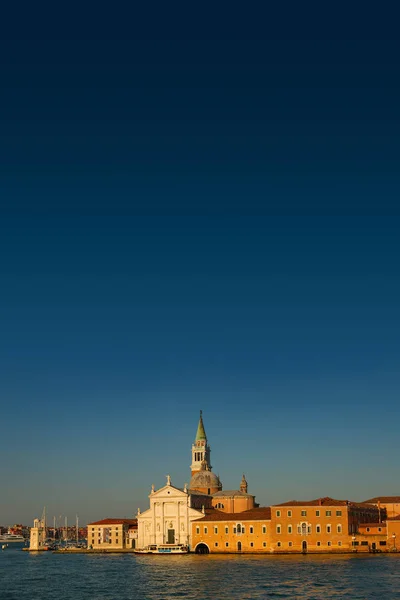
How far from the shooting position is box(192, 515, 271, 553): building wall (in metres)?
90.2

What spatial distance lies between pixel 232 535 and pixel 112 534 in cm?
2707

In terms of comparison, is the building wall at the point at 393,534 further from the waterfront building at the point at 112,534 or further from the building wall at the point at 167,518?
the waterfront building at the point at 112,534

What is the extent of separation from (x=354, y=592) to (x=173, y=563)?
1356 inches

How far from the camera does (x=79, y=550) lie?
383ft

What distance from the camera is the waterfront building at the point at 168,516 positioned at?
10206 centimetres

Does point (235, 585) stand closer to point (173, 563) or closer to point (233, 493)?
point (173, 563)

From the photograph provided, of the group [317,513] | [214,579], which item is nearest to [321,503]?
[317,513]

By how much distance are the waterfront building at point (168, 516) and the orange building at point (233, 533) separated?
5603 mm

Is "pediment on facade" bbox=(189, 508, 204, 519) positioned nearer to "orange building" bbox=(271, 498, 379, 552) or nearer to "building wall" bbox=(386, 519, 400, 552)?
"orange building" bbox=(271, 498, 379, 552)

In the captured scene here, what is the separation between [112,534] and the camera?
370 feet

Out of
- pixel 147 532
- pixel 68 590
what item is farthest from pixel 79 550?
pixel 68 590

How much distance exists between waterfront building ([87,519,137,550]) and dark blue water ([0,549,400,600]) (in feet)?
78.4

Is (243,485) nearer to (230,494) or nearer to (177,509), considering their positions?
(230,494)

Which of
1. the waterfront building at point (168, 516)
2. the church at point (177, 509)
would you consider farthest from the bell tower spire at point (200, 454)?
the waterfront building at point (168, 516)
